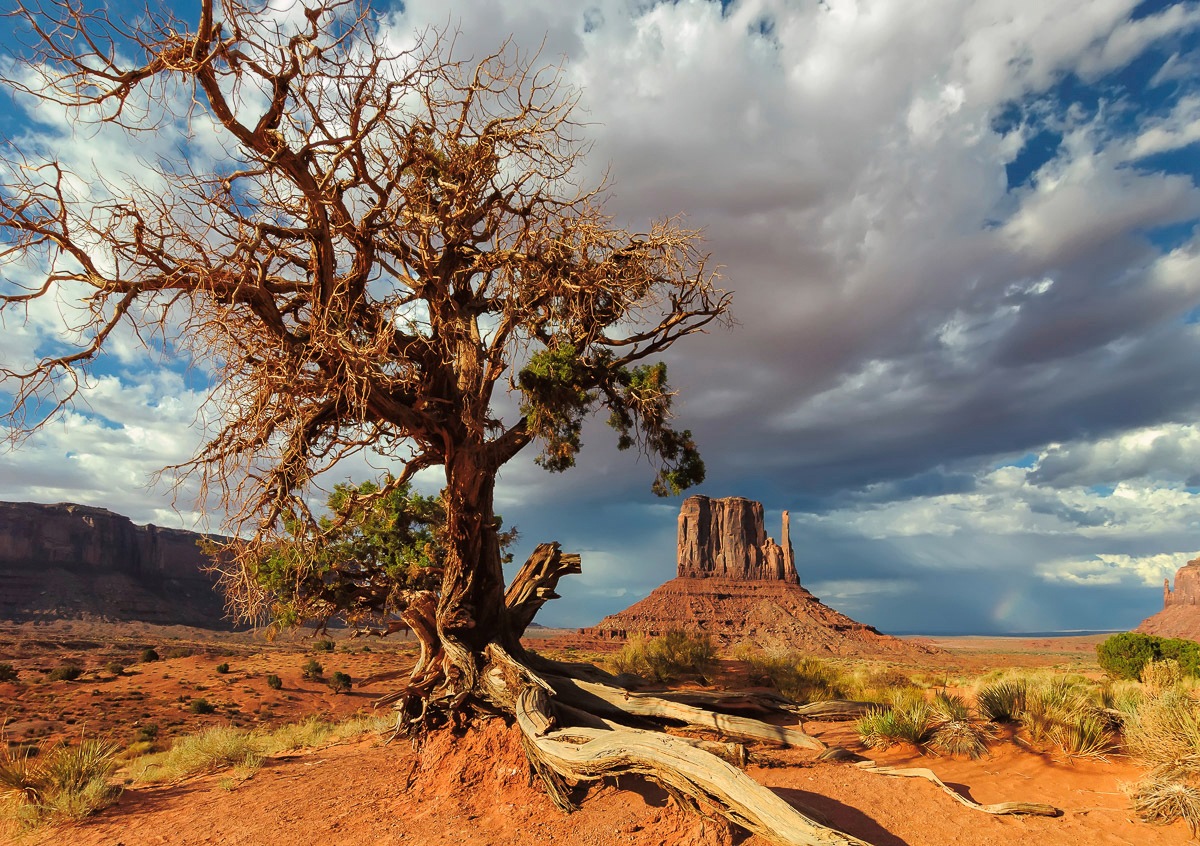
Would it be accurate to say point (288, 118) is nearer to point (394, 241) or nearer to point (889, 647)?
point (394, 241)

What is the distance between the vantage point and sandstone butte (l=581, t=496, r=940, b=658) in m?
93.4

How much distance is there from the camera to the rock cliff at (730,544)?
124562 mm

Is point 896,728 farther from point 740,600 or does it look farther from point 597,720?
point 740,600

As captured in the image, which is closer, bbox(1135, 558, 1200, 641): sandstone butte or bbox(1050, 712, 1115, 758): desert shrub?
bbox(1050, 712, 1115, 758): desert shrub

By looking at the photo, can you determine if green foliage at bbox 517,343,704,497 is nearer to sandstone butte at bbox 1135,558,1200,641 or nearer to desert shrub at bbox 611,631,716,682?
desert shrub at bbox 611,631,716,682

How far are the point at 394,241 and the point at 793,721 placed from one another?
1010 centimetres

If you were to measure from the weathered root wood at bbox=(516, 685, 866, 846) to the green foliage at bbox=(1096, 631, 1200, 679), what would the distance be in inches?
990

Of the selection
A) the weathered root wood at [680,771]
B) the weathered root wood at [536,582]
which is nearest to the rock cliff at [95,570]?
the weathered root wood at [536,582]

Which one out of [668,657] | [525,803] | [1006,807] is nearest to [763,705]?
[1006,807]

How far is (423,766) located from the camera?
904 cm

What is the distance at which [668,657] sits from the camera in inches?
811

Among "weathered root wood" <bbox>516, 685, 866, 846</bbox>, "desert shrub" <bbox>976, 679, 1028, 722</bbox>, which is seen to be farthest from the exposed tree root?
"desert shrub" <bbox>976, 679, 1028, 722</bbox>

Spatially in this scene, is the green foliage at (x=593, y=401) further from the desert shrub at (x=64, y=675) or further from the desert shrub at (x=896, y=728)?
the desert shrub at (x=64, y=675)

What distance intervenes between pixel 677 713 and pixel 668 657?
12085 mm
